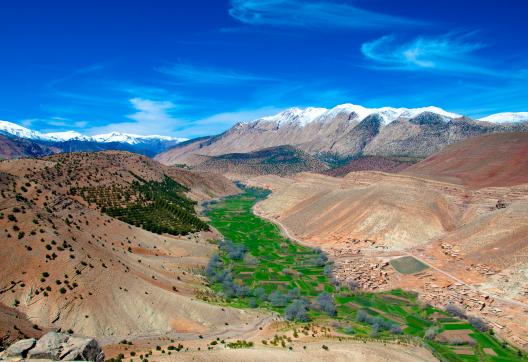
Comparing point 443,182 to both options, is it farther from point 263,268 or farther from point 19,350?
point 19,350

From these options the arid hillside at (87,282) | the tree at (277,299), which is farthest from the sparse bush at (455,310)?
the arid hillside at (87,282)

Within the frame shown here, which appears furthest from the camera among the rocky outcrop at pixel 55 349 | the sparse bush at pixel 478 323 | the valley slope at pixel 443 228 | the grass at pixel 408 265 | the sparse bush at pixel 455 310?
the grass at pixel 408 265

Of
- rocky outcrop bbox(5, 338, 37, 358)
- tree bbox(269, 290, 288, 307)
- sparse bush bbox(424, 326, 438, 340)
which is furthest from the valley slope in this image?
rocky outcrop bbox(5, 338, 37, 358)

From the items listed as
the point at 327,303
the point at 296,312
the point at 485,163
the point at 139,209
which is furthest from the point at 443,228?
the point at 139,209

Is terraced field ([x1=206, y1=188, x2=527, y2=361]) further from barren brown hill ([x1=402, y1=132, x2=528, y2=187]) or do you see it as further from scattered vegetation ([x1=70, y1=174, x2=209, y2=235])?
barren brown hill ([x1=402, y1=132, x2=528, y2=187])

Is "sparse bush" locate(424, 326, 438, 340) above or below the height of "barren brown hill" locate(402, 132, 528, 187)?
below

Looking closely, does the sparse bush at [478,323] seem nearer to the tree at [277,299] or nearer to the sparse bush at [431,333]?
the sparse bush at [431,333]
